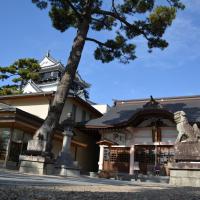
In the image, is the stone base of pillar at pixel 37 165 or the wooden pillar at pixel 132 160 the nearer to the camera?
the stone base of pillar at pixel 37 165

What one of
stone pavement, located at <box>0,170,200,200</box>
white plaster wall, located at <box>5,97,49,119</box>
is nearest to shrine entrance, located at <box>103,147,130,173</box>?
white plaster wall, located at <box>5,97,49,119</box>

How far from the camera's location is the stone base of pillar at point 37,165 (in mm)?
10570

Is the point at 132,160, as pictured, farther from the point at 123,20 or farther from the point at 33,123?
the point at 123,20

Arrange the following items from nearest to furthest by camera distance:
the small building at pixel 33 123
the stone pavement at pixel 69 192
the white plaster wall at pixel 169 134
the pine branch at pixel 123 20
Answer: the stone pavement at pixel 69 192 < the pine branch at pixel 123 20 < the small building at pixel 33 123 < the white plaster wall at pixel 169 134

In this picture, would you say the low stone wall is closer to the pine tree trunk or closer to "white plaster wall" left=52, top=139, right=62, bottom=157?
the pine tree trunk

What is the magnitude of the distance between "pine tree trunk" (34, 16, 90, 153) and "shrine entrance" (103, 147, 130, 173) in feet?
31.9

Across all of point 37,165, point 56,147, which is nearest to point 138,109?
point 56,147

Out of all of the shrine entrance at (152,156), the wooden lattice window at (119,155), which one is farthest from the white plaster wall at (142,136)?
the wooden lattice window at (119,155)

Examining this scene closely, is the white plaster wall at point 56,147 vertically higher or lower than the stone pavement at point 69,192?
higher

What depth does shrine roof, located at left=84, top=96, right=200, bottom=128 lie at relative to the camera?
20.5m

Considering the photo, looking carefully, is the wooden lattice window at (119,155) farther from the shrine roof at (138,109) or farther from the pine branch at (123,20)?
the pine branch at (123,20)

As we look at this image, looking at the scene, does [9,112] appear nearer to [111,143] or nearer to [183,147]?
[111,143]

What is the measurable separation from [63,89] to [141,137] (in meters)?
9.94

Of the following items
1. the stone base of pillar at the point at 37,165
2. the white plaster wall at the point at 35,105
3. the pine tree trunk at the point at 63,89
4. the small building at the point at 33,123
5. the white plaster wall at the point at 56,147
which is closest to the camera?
the stone base of pillar at the point at 37,165
